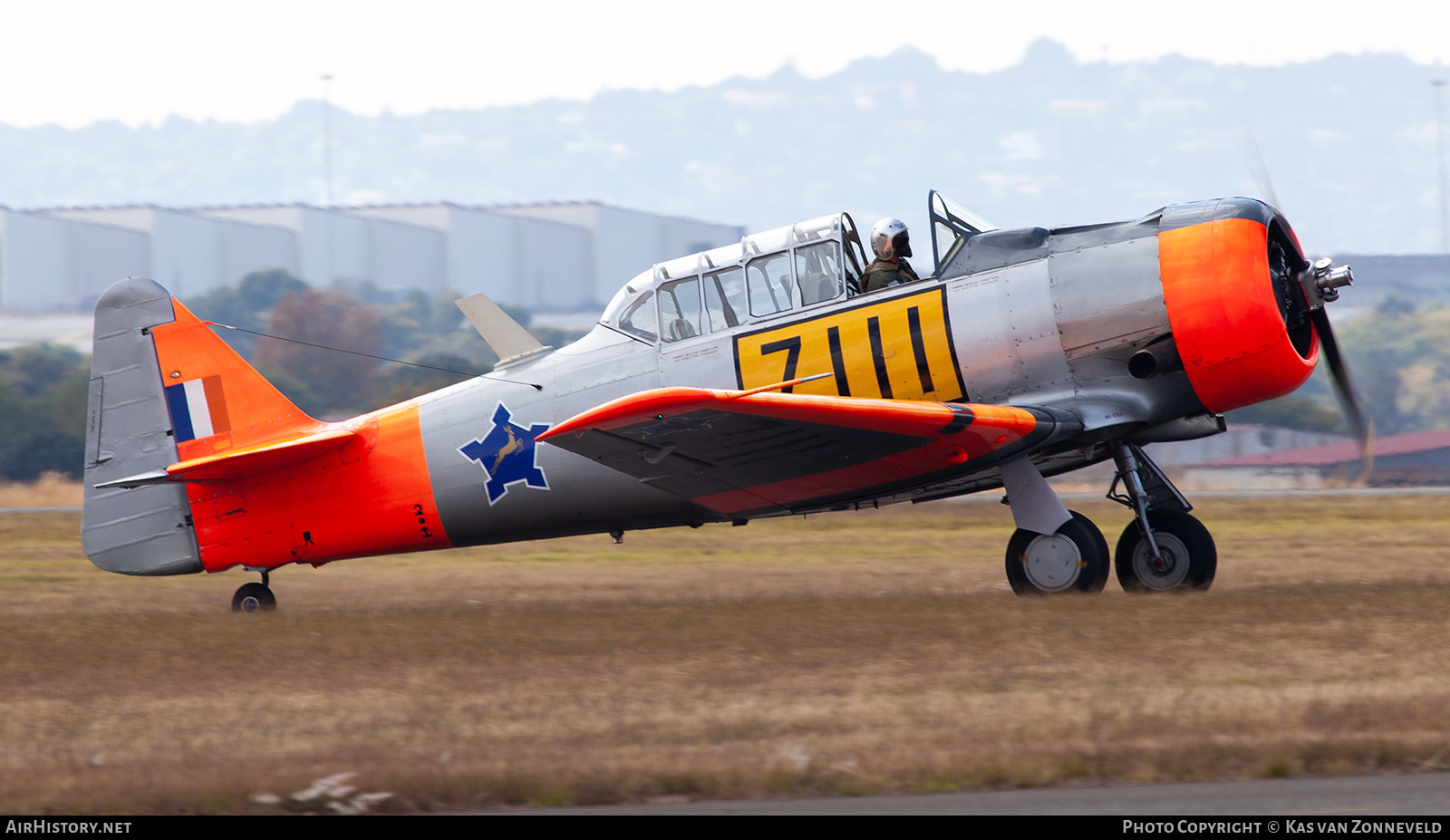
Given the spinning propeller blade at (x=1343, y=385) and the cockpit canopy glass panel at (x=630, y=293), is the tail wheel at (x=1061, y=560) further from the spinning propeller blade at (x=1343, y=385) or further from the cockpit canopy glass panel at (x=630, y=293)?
the cockpit canopy glass panel at (x=630, y=293)

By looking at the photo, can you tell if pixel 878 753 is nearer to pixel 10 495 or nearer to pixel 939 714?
pixel 939 714

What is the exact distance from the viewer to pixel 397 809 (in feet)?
15.8

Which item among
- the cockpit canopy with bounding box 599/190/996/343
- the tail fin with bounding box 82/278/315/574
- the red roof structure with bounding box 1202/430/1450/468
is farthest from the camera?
the red roof structure with bounding box 1202/430/1450/468

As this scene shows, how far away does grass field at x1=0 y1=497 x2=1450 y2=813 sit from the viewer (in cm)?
503

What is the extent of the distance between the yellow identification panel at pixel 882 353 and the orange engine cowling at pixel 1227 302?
1523mm

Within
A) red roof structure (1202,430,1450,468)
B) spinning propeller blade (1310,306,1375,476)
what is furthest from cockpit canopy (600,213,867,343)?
red roof structure (1202,430,1450,468)

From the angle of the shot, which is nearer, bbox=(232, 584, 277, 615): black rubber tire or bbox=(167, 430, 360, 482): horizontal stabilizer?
bbox=(167, 430, 360, 482): horizontal stabilizer

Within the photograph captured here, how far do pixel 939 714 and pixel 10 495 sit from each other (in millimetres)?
28335

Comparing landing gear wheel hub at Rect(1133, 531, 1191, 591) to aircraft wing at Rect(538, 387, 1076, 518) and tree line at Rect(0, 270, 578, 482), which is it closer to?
aircraft wing at Rect(538, 387, 1076, 518)

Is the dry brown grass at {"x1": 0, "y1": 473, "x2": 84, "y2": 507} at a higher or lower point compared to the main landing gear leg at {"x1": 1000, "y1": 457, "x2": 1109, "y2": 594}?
higher

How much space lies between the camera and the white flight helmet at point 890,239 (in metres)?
9.86

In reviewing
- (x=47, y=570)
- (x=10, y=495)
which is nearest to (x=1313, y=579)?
(x=47, y=570)

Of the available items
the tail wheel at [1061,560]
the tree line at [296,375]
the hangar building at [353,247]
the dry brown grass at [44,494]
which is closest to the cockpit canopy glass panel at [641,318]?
the tail wheel at [1061,560]

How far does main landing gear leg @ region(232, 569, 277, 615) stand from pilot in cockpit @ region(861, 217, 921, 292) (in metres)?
5.42
